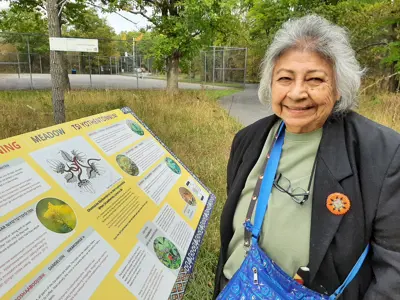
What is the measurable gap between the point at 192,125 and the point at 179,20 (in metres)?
5.08

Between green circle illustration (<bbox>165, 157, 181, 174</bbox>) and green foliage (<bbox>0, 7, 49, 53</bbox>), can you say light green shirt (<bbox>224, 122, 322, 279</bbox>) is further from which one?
green foliage (<bbox>0, 7, 49, 53</bbox>)

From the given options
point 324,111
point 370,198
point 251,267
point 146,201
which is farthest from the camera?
point 146,201

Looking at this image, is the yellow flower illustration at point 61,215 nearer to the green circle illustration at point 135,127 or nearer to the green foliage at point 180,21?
the green circle illustration at point 135,127

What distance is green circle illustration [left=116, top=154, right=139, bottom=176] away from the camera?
2043mm

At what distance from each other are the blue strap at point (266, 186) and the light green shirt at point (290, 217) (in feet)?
0.08

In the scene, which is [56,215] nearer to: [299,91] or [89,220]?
[89,220]

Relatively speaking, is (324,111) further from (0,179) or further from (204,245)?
(204,245)

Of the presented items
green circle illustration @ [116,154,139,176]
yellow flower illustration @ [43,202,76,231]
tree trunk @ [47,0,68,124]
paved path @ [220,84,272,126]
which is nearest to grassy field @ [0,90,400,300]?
paved path @ [220,84,272,126]

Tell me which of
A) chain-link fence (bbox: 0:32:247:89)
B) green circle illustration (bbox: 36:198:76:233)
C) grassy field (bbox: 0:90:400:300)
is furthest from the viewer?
chain-link fence (bbox: 0:32:247:89)

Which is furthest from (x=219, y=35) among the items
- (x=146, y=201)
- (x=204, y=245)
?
(x=146, y=201)

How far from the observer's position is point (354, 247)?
1410 millimetres

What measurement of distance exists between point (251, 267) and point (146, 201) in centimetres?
76

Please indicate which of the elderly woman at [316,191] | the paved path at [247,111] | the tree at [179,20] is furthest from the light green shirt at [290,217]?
the tree at [179,20]

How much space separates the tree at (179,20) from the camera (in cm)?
1021
